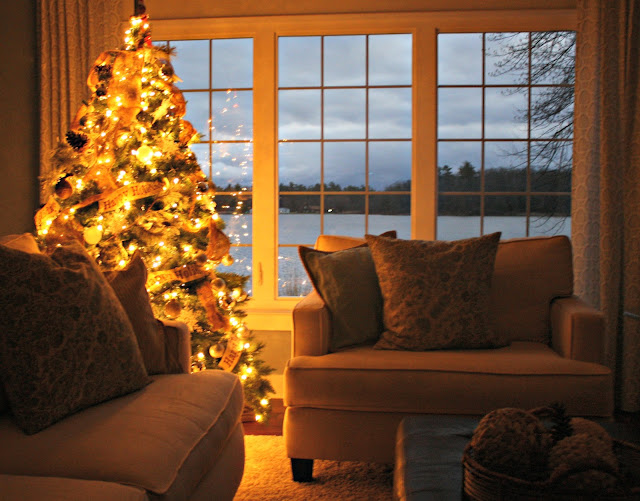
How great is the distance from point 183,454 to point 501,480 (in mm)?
846

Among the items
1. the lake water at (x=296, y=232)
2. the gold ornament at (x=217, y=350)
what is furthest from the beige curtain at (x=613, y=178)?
the gold ornament at (x=217, y=350)

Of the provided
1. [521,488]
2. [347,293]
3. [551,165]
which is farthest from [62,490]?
[551,165]

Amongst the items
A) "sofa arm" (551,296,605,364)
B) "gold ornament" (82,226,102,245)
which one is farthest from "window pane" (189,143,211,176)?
"sofa arm" (551,296,605,364)

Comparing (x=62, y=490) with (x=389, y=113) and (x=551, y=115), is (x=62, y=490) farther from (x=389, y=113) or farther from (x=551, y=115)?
(x=551, y=115)

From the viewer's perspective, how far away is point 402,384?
8.28 ft

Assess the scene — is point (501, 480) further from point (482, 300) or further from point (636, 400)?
point (636, 400)

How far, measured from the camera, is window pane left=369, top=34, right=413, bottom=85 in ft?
13.7

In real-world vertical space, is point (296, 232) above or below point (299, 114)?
below

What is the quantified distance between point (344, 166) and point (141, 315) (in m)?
2.30

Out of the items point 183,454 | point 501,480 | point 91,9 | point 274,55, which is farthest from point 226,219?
point 501,480

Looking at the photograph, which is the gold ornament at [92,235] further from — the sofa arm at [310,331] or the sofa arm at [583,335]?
the sofa arm at [583,335]

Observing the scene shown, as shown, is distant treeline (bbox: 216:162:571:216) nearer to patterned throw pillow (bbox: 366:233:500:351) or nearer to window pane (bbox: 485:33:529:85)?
window pane (bbox: 485:33:529:85)

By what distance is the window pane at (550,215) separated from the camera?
4.19 meters

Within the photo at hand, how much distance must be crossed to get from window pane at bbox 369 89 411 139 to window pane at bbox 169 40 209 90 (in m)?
1.15
